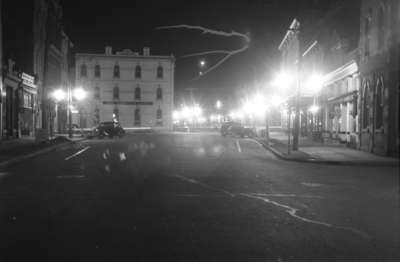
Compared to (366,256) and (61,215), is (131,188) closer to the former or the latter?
(61,215)

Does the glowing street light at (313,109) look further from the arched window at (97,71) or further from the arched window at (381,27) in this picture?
the arched window at (97,71)

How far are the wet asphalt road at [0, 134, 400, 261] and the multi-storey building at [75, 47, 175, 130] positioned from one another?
5595 centimetres

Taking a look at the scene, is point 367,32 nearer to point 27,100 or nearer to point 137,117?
point 27,100

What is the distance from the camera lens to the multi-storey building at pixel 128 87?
228 feet

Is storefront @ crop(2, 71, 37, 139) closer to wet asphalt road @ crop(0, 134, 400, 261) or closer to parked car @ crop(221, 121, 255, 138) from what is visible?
parked car @ crop(221, 121, 255, 138)

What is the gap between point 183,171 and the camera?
50.0 ft

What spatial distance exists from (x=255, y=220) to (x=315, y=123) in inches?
1270

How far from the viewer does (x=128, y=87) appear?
232ft

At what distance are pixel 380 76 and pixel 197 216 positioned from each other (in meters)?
16.9

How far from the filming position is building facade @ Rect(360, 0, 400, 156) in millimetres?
20875

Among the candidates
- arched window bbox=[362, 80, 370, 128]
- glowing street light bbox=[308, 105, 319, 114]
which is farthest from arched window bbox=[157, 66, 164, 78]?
arched window bbox=[362, 80, 370, 128]

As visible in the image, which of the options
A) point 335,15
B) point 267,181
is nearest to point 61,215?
point 267,181

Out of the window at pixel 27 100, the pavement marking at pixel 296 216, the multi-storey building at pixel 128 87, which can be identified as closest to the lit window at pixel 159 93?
the multi-storey building at pixel 128 87

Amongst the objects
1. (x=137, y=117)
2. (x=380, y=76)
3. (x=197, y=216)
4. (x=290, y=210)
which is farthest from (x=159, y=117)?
(x=197, y=216)
